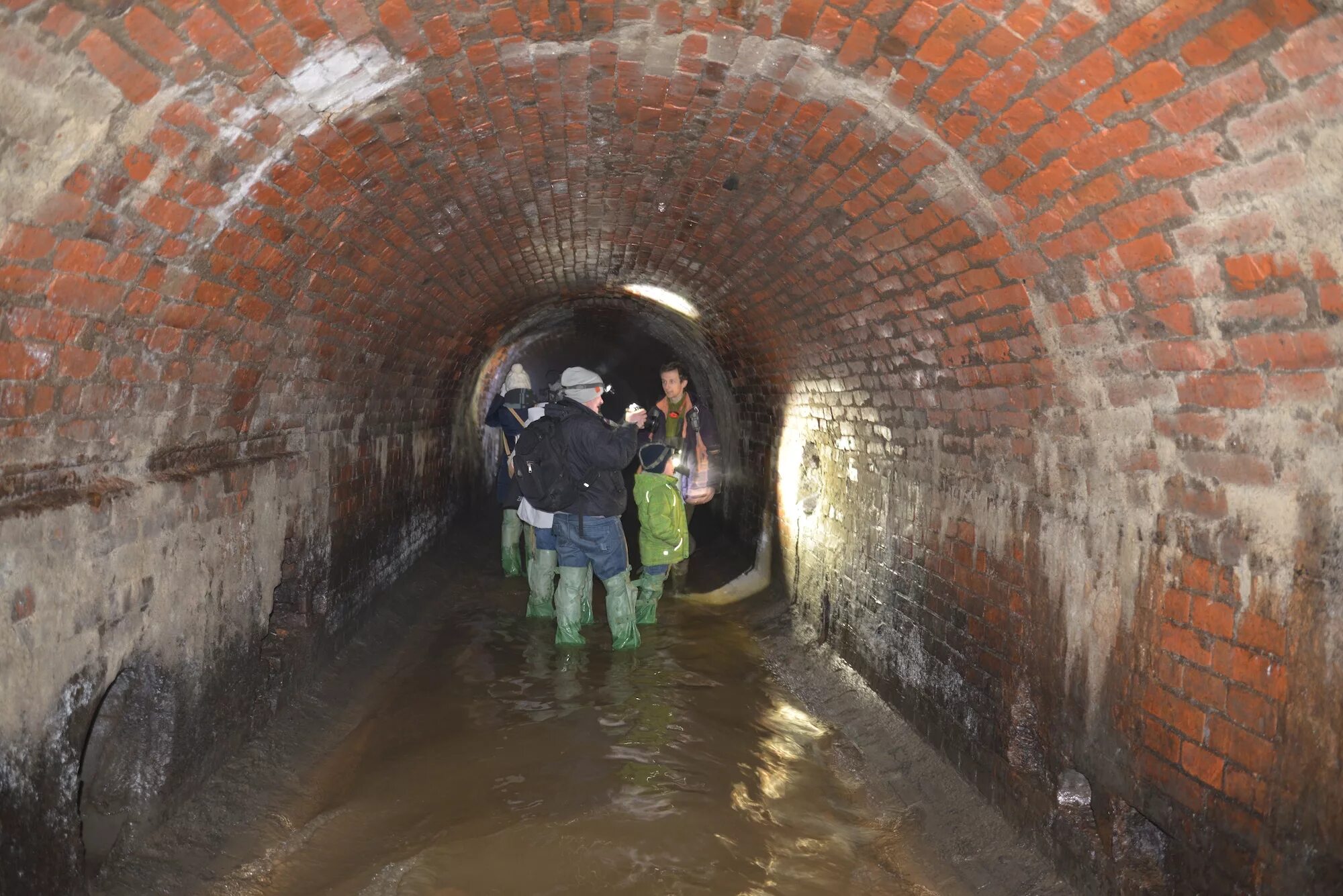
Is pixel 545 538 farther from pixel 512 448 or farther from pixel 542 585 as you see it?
pixel 512 448

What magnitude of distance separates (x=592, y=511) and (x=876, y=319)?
2519mm

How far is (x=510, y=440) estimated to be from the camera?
27.5 feet

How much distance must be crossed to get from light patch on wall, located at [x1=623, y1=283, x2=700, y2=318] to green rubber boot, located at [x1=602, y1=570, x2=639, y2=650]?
3.16 meters

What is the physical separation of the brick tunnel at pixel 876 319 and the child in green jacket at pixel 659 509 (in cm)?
196

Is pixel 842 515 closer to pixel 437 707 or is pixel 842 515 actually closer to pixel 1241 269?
pixel 437 707

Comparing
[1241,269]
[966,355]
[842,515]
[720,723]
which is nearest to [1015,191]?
[1241,269]

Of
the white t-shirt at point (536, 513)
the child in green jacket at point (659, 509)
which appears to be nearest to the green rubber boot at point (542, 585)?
the white t-shirt at point (536, 513)

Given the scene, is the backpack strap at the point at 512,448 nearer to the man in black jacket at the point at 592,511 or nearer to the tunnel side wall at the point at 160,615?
the man in black jacket at the point at 592,511

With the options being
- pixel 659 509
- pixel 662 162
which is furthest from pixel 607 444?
pixel 662 162

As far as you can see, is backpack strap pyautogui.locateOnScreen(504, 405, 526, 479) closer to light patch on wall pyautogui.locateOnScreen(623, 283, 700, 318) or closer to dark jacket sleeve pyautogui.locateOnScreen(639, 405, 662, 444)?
dark jacket sleeve pyautogui.locateOnScreen(639, 405, 662, 444)

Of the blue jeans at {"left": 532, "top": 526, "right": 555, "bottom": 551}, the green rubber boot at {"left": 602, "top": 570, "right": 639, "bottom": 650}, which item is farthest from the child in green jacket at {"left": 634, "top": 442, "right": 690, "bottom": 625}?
the blue jeans at {"left": 532, "top": 526, "right": 555, "bottom": 551}

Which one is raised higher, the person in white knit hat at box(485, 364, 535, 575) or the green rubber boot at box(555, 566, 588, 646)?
the person in white knit hat at box(485, 364, 535, 575)

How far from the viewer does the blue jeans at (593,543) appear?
6.95m

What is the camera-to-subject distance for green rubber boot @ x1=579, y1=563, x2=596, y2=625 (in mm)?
7211
